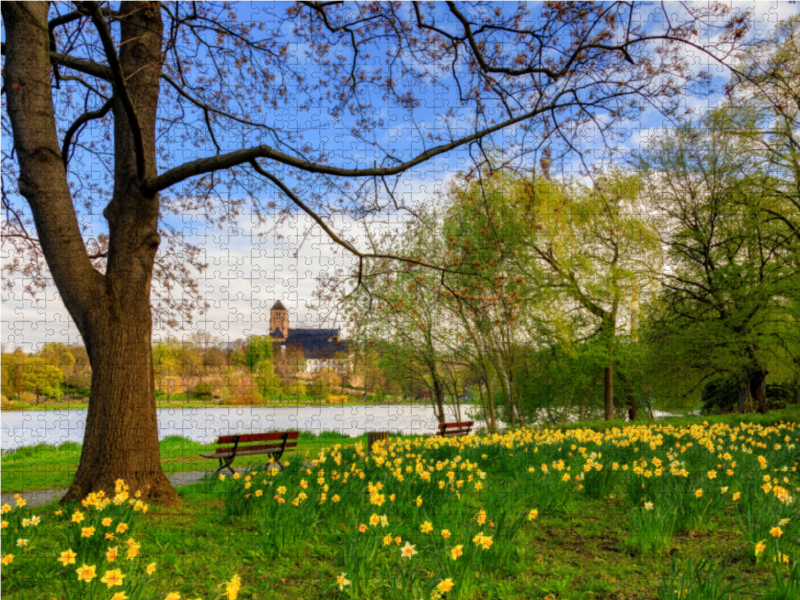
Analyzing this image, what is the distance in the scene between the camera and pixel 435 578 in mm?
2791

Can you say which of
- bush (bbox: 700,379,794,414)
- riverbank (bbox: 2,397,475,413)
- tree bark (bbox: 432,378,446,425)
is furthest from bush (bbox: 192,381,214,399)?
bush (bbox: 700,379,794,414)

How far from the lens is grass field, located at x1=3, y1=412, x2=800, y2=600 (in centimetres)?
299

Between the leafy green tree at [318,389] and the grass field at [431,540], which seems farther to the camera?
the leafy green tree at [318,389]

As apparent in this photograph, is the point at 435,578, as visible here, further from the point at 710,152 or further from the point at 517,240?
the point at 710,152

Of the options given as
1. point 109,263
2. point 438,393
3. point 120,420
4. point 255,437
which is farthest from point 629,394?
point 109,263

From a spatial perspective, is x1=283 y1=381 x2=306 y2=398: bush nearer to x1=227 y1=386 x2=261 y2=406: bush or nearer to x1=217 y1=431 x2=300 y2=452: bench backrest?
x1=227 y1=386 x2=261 y2=406: bush

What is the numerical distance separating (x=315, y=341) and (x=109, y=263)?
2.44 meters

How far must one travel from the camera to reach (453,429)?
462 inches

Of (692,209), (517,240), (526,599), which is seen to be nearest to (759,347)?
(692,209)

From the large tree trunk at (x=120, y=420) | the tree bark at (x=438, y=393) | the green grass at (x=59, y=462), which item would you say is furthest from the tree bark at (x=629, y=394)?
the large tree trunk at (x=120, y=420)

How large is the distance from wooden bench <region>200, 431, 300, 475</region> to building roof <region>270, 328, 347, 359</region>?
212cm

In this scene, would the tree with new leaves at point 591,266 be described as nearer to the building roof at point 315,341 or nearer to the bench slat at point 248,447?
the bench slat at point 248,447

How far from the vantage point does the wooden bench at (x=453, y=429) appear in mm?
11203

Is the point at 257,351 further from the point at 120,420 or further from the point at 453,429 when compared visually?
the point at 453,429
